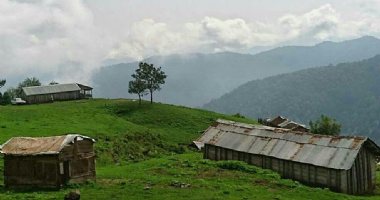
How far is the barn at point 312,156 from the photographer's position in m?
49.0

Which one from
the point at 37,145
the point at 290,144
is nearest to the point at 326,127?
the point at 290,144

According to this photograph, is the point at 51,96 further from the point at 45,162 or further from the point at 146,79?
the point at 45,162

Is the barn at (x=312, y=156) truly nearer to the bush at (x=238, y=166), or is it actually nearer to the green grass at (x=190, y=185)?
the green grass at (x=190, y=185)

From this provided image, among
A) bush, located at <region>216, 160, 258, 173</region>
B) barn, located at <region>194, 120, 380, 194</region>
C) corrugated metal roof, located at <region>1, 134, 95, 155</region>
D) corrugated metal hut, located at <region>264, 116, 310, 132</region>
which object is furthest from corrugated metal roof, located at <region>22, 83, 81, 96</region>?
corrugated metal roof, located at <region>1, 134, 95, 155</region>

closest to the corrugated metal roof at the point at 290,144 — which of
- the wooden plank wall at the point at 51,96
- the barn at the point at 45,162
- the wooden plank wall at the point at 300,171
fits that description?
the wooden plank wall at the point at 300,171

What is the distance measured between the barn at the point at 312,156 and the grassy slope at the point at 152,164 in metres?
3.08

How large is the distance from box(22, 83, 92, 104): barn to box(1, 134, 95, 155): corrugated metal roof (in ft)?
280

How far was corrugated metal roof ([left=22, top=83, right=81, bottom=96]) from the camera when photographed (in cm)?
12900

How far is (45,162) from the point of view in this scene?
43.8 m

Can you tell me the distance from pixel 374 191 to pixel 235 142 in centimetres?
1877

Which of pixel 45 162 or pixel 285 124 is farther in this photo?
pixel 285 124

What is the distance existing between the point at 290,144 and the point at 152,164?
16772 mm

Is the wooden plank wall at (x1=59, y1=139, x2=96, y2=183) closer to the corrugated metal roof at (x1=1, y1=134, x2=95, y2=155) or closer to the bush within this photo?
the corrugated metal roof at (x1=1, y1=134, x2=95, y2=155)

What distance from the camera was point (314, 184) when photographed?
51.1 m
